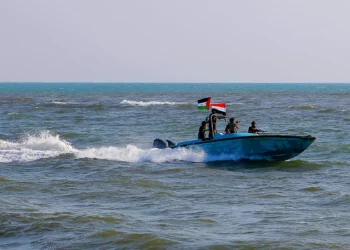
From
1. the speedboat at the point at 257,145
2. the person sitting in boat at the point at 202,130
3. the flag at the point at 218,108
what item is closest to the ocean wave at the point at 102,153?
the speedboat at the point at 257,145

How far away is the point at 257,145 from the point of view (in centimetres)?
2084

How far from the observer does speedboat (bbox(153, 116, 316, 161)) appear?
20.7 metres

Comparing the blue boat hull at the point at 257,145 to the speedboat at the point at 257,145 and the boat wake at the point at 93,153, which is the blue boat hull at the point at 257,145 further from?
the boat wake at the point at 93,153

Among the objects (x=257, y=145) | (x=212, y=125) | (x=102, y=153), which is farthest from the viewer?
(x=102, y=153)

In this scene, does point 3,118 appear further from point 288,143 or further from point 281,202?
point 281,202

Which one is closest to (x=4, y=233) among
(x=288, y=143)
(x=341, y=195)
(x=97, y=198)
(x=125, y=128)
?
(x=97, y=198)

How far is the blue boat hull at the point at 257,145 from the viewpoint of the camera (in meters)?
20.7

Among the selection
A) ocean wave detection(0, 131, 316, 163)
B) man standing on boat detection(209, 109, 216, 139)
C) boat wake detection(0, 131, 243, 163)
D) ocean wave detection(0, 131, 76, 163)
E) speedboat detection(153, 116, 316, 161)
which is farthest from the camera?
ocean wave detection(0, 131, 76, 163)

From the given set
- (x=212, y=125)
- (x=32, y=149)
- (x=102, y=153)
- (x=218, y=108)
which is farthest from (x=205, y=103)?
(x=32, y=149)

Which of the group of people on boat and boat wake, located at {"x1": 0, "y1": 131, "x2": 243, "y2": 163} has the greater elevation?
the group of people on boat

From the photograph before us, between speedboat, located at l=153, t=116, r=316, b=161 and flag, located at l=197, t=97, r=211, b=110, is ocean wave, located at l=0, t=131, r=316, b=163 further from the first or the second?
flag, located at l=197, t=97, r=211, b=110

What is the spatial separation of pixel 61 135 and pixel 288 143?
1480 centimetres

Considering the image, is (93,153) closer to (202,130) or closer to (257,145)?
(202,130)

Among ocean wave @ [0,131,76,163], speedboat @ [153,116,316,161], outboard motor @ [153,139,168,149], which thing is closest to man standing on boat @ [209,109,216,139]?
speedboat @ [153,116,316,161]
